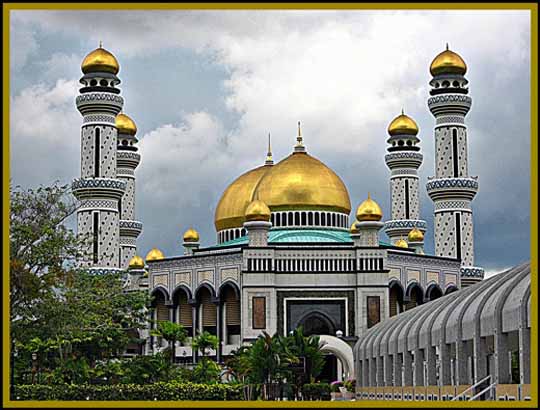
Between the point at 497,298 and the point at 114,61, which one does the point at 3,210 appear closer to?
the point at 497,298

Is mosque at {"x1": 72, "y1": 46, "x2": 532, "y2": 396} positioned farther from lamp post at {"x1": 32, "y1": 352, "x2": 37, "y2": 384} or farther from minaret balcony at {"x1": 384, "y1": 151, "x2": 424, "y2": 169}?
lamp post at {"x1": 32, "y1": 352, "x2": 37, "y2": 384}

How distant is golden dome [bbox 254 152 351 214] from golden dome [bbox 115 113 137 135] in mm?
9203

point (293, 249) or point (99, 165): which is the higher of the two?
point (99, 165)

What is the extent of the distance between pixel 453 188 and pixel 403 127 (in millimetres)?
6648

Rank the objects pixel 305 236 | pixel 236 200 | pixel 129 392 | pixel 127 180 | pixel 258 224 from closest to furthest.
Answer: pixel 129 392, pixel 258 224, pixel 305 236, pixel 236 200, pixel 127 180

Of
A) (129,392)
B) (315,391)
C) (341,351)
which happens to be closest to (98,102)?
(341,351)

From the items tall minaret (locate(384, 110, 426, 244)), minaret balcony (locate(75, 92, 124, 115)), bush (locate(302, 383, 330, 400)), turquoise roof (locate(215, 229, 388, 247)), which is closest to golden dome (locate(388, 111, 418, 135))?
tall minaret (locate(384, 110, 426, 244))

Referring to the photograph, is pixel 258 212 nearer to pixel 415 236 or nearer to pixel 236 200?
pixel 236 200

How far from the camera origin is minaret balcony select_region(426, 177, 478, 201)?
1925 inches

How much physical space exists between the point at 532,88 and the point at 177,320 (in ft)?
128

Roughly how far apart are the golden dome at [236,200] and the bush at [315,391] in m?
19.4

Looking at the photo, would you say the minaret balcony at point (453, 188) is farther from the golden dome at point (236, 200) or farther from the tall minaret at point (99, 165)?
the tall minaret at point (99, 165)

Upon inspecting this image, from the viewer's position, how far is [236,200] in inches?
2026

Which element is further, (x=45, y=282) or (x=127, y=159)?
(x=127, y=159)
